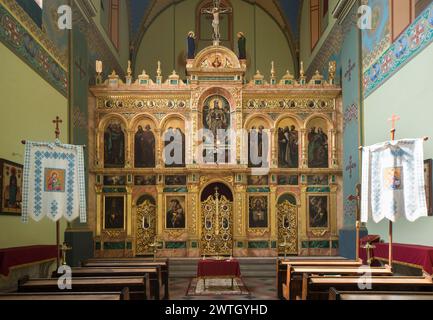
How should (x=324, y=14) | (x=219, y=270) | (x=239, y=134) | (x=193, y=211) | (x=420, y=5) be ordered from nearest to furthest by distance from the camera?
(x=420, y=5) < (x=219, y=270) < (x=193, y=211) < (x=239, y=134) < (x=324, y=14)

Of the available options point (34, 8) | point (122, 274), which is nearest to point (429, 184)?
point (122, 274)

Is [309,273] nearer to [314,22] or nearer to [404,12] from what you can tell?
[404,12]

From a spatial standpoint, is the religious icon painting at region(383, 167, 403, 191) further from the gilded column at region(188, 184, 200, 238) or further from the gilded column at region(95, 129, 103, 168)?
the gilded column at region(95, 129, 103, 168)

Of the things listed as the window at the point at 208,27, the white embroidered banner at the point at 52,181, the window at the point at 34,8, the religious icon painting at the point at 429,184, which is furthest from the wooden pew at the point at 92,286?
the window at the point at 208,27

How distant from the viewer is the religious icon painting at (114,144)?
62.3ft

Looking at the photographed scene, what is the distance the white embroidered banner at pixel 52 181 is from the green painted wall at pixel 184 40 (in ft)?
51.7

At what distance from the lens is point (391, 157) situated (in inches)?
404

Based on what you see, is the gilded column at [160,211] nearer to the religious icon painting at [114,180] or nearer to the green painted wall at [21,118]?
the religious icon painting at [114,180]

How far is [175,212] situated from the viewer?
740 inches

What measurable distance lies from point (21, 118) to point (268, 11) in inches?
688

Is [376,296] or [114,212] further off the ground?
[114,212]

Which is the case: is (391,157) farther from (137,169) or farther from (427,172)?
(137,169)

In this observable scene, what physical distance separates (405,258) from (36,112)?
8.75 m

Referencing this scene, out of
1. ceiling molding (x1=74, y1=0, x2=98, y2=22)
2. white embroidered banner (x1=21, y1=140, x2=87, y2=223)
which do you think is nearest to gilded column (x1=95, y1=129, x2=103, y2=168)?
ceiling molding (x1=74, y1=0, x2=98, y2=22)
